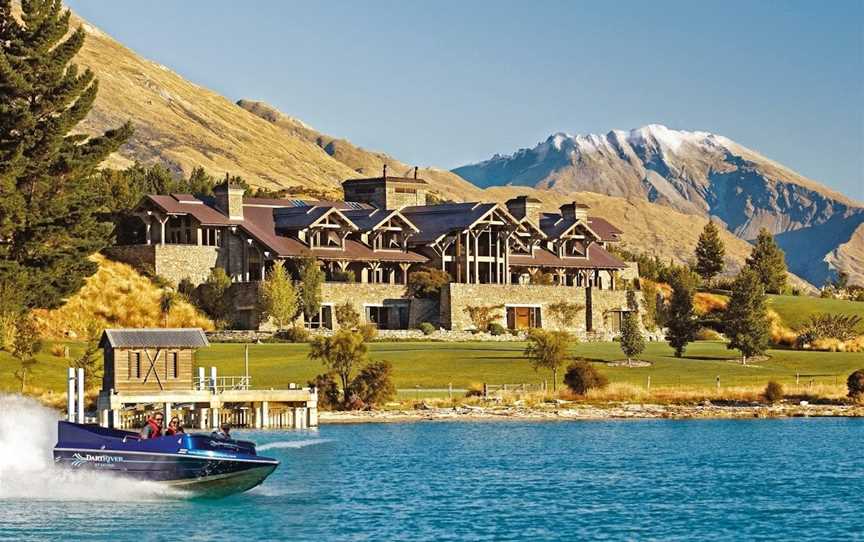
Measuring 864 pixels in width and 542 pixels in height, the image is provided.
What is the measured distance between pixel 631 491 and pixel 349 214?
243 feet

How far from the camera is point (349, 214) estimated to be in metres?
138

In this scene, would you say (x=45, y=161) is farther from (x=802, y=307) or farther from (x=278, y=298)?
(x=802, y=307)

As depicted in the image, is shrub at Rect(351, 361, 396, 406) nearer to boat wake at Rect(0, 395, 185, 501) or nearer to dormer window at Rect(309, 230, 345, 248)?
boat wake at Rect(0, 395, 185, 501)

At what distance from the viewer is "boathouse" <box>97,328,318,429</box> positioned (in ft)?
273

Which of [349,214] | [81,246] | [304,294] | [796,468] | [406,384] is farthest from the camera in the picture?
[349,214]

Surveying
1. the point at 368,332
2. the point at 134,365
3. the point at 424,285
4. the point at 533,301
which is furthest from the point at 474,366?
the point at 533,301

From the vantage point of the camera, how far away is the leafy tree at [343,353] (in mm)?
93938

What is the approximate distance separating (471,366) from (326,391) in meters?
12.2

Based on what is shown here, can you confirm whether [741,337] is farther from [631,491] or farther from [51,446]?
[51,446]

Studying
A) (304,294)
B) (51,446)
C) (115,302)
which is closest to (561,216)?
(304,294)

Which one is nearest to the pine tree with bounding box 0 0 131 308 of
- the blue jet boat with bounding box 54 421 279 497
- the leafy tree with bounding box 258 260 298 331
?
the leafy tree with bounding box 258 260 298 331

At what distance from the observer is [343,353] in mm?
93938

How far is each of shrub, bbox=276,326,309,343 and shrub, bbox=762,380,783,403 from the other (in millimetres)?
30258

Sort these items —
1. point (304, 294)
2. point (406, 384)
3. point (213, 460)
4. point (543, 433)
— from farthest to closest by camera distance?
point (304, 294) → point (406, 384) → point (543, 433) → point (213, 460)
